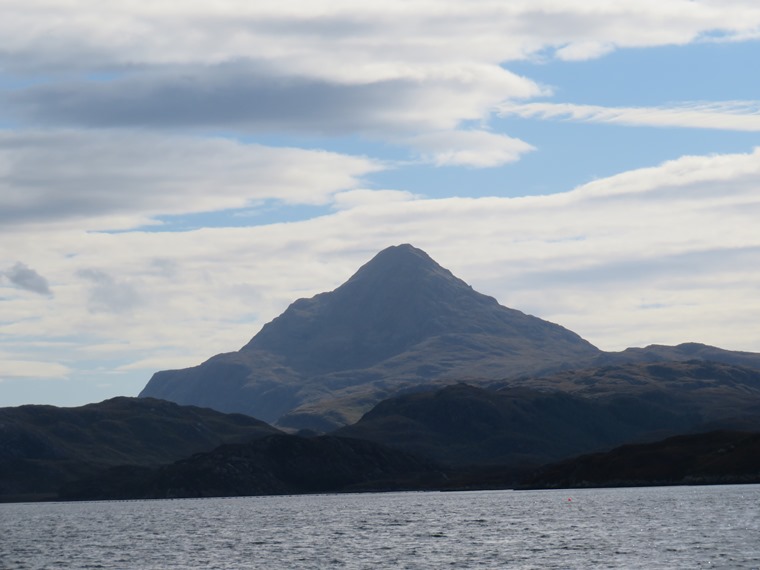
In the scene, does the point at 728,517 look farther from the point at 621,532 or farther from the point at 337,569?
the point at 337,569

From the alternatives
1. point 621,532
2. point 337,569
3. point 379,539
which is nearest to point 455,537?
point 379,539

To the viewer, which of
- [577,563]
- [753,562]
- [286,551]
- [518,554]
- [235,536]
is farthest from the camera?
[235,536]

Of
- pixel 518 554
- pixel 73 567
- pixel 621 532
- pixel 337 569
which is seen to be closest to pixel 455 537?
pixel 621 532

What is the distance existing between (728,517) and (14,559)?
4157 inches

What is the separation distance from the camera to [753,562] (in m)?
114

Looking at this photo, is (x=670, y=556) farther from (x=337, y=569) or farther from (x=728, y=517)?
(x=728, y=517)

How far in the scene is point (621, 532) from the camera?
543 feet

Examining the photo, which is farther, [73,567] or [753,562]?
[73,567]

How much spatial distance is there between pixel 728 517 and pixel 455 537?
43.4 metres

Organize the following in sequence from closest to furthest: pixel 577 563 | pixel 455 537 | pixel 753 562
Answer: pixel 753 562
pixel 577 563
pixel 455 537

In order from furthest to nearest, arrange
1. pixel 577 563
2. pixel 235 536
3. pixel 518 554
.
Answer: pixel 235 536 < pixel 518 554 < pixel 577 563

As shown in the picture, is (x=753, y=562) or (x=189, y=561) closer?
(x=753, y=562)

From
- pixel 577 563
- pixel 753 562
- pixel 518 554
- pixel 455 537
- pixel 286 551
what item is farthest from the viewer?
pixel 455 537

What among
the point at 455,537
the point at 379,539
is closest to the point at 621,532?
the point at 455,537
